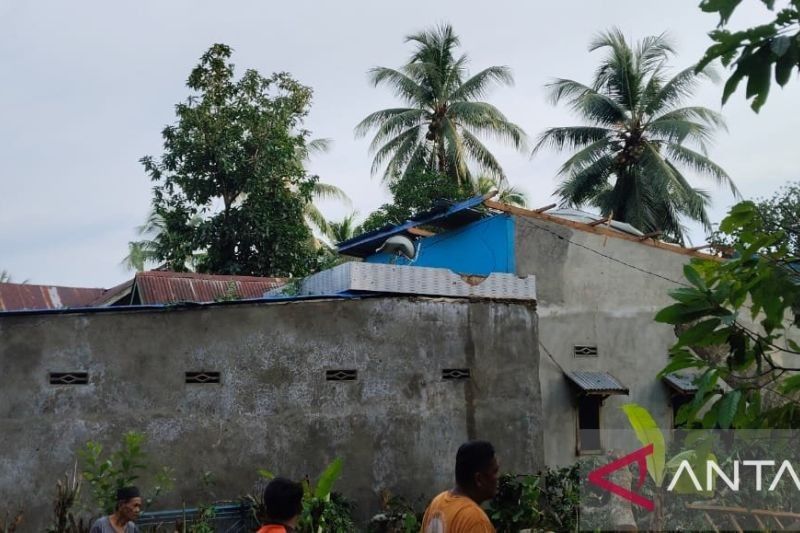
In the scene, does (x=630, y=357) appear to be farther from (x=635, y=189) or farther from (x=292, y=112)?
(x=635, y=189)

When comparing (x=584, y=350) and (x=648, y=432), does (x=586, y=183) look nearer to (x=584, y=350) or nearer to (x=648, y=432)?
(x=584, y=350)

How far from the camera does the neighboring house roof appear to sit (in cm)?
1509

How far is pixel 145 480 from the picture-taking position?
9398 mm

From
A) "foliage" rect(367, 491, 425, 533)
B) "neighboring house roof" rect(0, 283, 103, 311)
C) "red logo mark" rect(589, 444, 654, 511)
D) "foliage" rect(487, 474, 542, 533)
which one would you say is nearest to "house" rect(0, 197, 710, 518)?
"foliage" rect(367, 491, 425, 533)

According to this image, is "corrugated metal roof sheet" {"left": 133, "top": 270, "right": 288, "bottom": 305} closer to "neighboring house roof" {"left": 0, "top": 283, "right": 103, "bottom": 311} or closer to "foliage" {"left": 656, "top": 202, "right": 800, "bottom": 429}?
"neighboring house roof" {"left": 0, "top": 283, "right": 103, "bottom": 311}

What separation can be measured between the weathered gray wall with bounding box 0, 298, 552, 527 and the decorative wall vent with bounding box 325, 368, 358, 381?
0.07 m

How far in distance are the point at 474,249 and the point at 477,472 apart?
9.07m

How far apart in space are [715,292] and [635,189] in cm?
2019

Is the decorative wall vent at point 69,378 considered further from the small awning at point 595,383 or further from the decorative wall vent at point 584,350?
the decorative wall vent at point 584,350

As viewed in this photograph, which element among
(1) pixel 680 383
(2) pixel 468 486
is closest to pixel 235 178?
(1) pixel 680 383

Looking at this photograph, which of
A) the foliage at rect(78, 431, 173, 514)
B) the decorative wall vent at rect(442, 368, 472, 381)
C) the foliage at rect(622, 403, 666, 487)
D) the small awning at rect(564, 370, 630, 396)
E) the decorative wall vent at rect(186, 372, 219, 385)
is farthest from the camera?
the small awning at rect(564, 370, 630, 396)

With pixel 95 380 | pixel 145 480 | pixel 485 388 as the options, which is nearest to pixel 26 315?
pixel 95 380

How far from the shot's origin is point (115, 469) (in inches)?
360

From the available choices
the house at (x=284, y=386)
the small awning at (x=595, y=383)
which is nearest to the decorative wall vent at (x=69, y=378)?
the house at (x=284, y=386)
